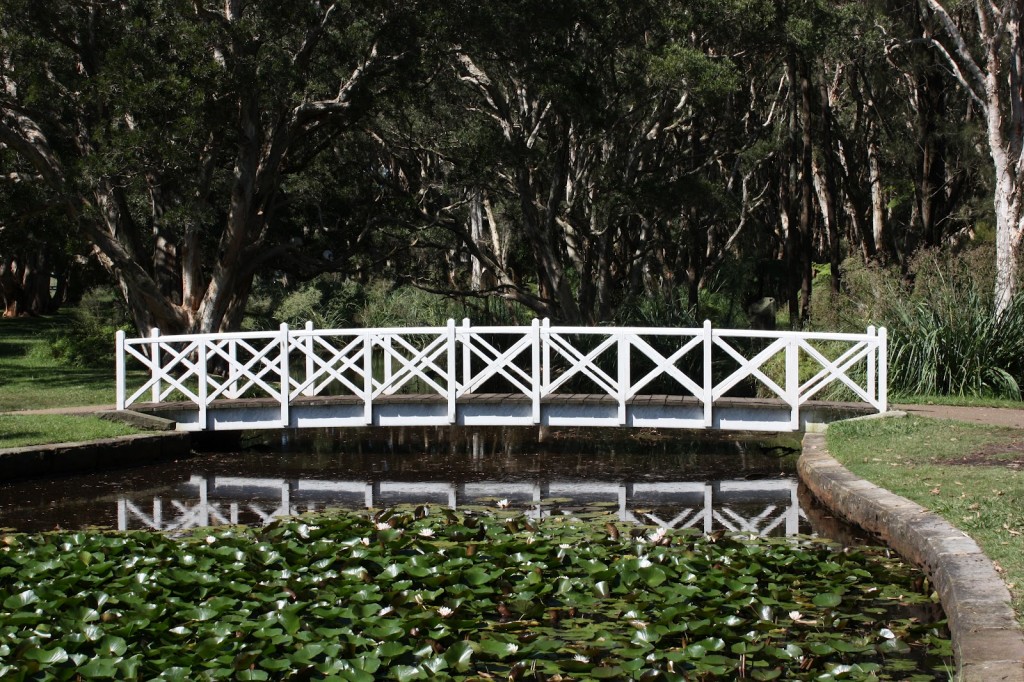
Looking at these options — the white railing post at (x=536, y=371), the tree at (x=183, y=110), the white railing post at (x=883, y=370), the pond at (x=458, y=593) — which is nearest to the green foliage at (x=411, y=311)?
the tree at (x=183, y=110)

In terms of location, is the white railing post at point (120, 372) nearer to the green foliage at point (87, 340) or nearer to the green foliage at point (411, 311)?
the green foliage at point (87, 340)

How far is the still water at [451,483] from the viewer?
11555 millimetres

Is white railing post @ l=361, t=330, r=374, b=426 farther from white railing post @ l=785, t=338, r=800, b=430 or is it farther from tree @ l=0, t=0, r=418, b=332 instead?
tree @ l=0, t=0, r=418, b=332

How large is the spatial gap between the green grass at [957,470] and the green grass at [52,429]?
898cm

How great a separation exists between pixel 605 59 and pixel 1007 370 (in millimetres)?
10537

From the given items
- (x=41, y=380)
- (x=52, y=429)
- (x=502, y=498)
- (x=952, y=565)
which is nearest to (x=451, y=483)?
(x=502, y=498)

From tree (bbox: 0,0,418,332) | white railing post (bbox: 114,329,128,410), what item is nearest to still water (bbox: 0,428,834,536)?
white railing post (bbox: 114,329,128,410)

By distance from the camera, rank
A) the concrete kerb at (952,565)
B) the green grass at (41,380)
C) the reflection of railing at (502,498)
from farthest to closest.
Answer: the green grass at (41,380), the reflection of railing at (502,498), the concrete kerb at (952,565)

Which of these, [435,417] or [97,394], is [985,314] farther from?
[97,394]

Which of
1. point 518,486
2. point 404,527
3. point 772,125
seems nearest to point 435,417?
point 518,486

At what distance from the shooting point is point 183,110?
795 inches

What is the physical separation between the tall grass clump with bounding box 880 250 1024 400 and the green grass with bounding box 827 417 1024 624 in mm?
3921

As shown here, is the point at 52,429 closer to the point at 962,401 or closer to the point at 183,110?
the point at 183,110

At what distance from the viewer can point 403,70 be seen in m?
22.4
